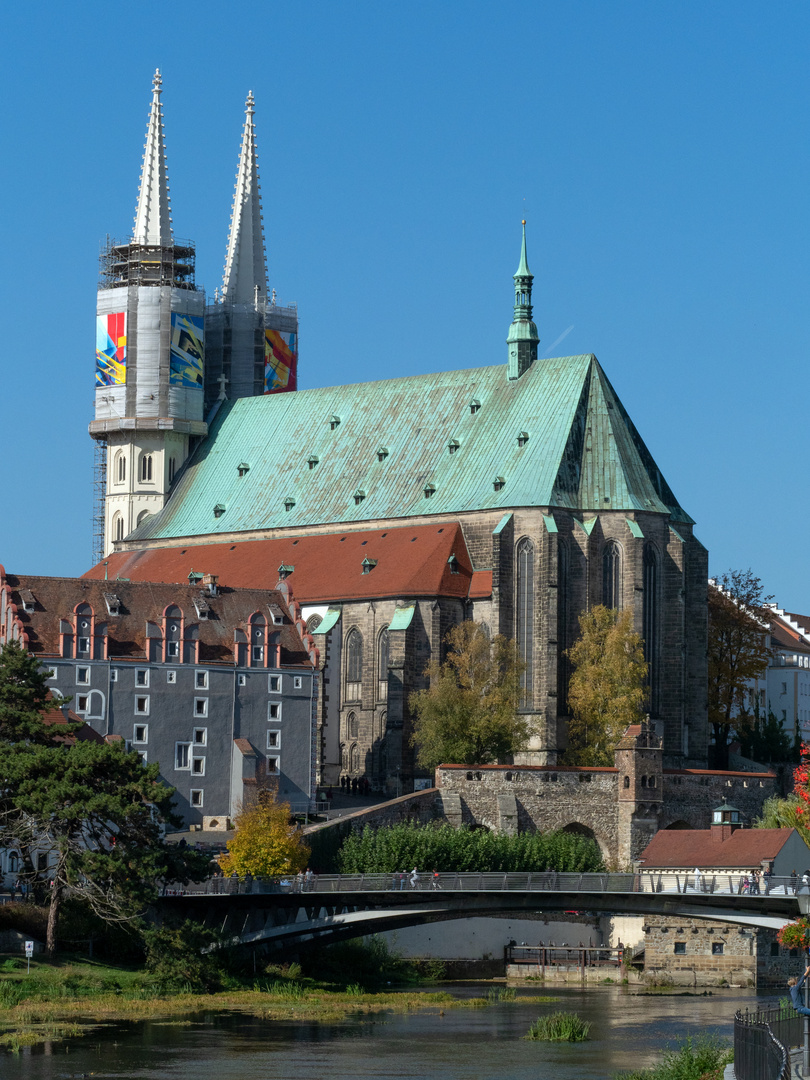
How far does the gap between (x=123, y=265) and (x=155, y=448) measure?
410 inches

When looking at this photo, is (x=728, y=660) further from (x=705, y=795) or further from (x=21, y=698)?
(x=21, y=698)

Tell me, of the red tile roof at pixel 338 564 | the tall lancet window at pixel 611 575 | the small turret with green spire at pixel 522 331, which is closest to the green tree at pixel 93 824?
the red tile roof at pixel 338 564

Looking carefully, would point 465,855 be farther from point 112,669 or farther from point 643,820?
point 112,669

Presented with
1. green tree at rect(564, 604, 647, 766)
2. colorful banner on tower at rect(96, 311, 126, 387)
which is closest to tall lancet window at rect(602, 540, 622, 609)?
green tree at rect(564, 604, 647, 766)

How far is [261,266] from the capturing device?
130500 mm

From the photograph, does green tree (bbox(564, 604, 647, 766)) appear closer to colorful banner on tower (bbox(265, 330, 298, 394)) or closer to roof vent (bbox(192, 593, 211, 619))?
roof vent (bbox(192, 593, 211, 619))

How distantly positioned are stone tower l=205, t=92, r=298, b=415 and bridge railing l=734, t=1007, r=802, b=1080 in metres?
89.8

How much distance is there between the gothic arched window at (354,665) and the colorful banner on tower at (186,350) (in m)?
23.2

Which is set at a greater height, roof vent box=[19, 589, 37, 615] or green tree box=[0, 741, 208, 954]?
roof vent box=[19, 589, 37, 615]

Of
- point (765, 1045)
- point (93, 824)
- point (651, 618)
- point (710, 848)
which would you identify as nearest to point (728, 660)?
point (651, 618)

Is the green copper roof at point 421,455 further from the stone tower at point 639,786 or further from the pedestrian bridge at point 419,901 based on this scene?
the pedestrian bridge at point 419,901

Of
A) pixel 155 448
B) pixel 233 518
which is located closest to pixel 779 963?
pixel 233 518

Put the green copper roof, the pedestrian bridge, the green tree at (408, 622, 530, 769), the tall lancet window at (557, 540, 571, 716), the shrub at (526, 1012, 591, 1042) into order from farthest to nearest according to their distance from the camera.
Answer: the green copper roof < the tall lancet window at (557, 540, 571, 716) < the green tree at (408, 622, 530, 769) < the pedestrian bridge < the shrub at (526, 1012, 591, 1042)

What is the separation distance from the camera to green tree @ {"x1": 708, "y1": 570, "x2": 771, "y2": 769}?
110m
